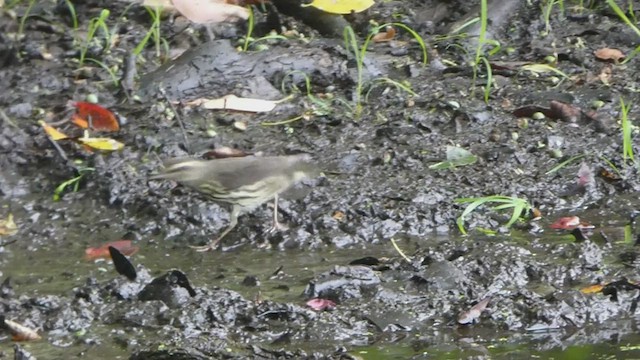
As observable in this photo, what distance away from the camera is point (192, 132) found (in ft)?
21.9

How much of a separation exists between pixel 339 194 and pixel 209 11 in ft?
6.57

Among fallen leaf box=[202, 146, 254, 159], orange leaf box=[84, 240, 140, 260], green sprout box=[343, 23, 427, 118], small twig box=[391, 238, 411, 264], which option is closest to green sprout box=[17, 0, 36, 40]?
fallen leaf box=[202, 146, 254, 159]

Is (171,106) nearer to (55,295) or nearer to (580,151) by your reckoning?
(55,295)

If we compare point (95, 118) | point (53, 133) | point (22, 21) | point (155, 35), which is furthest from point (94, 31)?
point (53, 133)

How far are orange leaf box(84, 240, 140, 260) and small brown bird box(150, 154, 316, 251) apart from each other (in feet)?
1.16

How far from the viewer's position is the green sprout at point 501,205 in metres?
5.68

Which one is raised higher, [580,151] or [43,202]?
[580,151]

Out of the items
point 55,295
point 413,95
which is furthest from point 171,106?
point 55,295

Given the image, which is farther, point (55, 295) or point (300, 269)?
point (300, 269)

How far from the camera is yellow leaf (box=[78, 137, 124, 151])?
6.44 metres

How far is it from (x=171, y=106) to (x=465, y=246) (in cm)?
219

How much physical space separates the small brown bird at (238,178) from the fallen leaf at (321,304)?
0.93 m

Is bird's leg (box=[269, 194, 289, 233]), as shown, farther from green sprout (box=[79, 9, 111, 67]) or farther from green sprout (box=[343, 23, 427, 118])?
green sprout (box=[79, 9, 111, 67])

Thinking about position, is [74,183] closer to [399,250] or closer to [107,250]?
[107,250]
